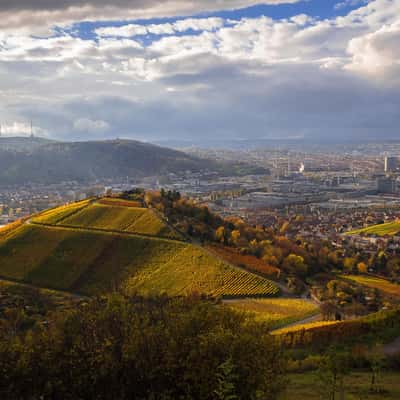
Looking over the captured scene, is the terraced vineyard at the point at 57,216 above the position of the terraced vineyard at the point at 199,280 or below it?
above

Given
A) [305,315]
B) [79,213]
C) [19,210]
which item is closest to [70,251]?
[79,213]

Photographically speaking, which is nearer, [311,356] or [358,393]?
[358,393]

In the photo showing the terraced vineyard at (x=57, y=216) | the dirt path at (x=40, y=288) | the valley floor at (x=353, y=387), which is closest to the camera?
the valley floor at (x=353, y=387)

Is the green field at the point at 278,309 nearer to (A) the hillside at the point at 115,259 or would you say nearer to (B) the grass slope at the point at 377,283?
(A) the hillside at the point at 115,259

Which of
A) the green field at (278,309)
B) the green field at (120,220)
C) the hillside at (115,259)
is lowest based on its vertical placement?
Answer: the green field at (278,309)

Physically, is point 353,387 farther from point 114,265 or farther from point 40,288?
point 40,288

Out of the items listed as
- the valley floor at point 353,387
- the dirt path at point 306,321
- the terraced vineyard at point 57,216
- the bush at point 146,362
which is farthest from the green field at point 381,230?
the bush at point 146,362

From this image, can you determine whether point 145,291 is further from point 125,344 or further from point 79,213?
point 125,344
